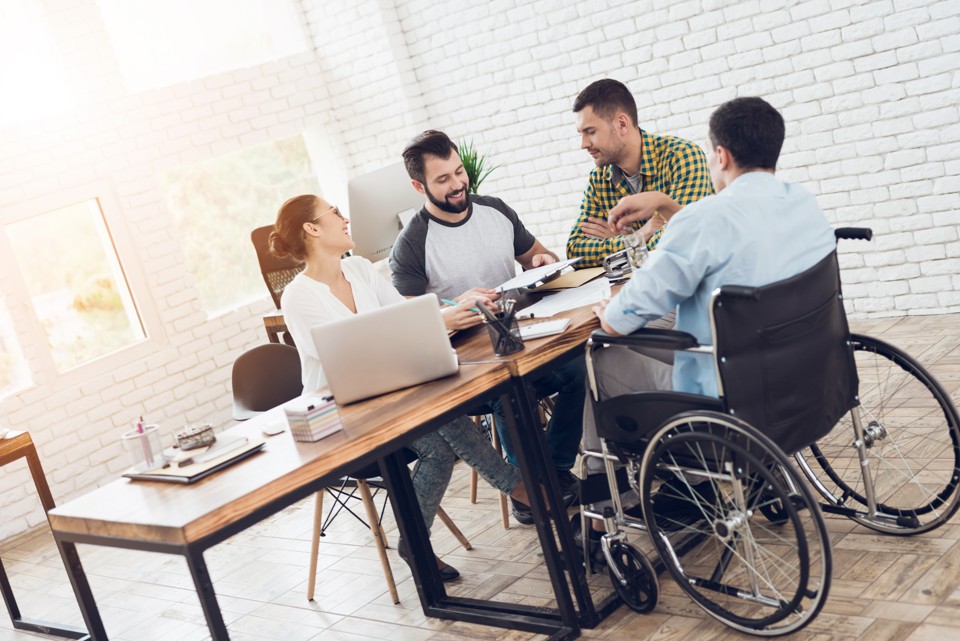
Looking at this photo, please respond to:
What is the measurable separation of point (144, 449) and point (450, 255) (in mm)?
1480

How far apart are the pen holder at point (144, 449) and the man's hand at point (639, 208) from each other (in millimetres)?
1443

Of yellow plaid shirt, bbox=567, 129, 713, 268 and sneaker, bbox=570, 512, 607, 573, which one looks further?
yellow plaid shirt, bbox=567, 129, 713, 268

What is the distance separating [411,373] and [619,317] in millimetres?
534

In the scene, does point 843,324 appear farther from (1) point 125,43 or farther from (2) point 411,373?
(1) point 125,43

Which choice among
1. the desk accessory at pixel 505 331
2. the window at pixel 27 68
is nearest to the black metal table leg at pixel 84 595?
the desk accessory at pixel 505 331

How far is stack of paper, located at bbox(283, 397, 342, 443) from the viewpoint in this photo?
2271 mm

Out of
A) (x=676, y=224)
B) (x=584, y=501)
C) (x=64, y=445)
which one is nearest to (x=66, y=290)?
(x=64, y=445)

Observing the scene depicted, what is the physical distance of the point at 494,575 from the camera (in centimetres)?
311

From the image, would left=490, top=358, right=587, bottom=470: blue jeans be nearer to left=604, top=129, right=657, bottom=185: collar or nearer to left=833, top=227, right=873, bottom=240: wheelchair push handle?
left=604, top=129, right=657, bottom=185: collar

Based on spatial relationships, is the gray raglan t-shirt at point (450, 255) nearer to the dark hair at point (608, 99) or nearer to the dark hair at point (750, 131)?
the dark hair at point (608, 99)

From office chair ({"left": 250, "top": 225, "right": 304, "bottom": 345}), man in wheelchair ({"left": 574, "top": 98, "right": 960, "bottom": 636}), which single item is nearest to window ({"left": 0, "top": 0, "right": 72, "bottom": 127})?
office chair ({"left": 250, "top": 225, "right": 304, "bottom": 345})

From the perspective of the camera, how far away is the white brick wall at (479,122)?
4340 millimetres

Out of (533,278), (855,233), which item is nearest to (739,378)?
(855,233)

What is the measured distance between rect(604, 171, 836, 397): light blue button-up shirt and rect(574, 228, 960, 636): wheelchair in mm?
61
